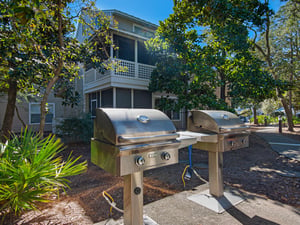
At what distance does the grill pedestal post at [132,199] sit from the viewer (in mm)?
1850

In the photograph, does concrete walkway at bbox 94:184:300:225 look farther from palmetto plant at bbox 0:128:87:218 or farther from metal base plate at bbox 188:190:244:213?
palmetto plant at bbox 0:128:87:218

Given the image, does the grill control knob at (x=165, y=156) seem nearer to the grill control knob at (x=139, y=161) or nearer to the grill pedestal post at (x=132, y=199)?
the grill control knob at (x=139, y=161)

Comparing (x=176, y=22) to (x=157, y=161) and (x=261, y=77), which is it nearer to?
(x=261, y=77)

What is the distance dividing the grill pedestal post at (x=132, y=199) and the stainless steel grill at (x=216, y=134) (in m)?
1.09

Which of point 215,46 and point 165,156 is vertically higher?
point 215,46

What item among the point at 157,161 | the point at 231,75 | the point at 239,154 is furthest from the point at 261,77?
the point at 157,161

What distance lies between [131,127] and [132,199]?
2.61 ft

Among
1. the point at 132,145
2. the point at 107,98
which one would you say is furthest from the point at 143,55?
the point at 132,145

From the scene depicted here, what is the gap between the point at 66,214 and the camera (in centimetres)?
259

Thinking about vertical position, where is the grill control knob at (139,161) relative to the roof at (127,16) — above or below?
below

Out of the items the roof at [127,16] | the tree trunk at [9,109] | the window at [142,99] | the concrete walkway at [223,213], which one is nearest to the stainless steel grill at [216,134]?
the concrete walkway at [223,213]

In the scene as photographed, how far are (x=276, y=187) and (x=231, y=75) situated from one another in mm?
5213

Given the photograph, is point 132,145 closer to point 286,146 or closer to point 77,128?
point 77,128

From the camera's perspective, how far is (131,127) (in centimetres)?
170
